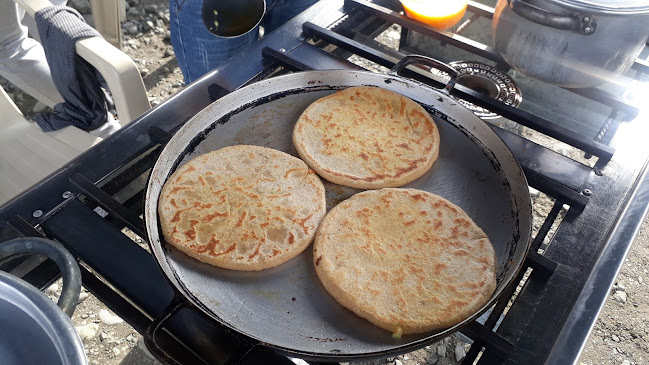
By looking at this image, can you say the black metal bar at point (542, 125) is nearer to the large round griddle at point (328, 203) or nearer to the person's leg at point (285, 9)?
the large round griddle at point (328, 203)

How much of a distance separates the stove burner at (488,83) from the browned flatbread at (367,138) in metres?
0.61

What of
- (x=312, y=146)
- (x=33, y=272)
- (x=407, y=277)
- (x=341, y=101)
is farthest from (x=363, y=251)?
(x=33, y=272)

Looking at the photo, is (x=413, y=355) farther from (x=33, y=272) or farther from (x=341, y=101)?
(x=33, y=272)

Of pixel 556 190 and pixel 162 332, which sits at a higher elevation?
pixel 556 190

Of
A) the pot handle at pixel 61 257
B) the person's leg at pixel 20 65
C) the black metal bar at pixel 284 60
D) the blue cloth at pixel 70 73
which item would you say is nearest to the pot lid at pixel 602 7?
the black metal bar at pixel 284 60

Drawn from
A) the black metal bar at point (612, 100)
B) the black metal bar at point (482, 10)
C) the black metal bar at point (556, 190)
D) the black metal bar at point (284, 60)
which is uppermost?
the black metal bar at point (482, 10)

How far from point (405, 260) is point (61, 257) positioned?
2.49 ft

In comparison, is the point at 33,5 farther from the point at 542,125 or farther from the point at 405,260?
the point at 542,125

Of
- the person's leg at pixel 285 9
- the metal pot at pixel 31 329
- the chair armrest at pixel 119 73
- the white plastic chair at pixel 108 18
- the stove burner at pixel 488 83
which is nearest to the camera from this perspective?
the metal pot at pixel 31 329

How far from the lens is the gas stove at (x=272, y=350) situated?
107 centimetres

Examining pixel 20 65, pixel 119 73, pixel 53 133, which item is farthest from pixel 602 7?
pixel 20 65

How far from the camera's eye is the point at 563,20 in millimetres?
1350

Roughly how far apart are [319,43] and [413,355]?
4.75 feet

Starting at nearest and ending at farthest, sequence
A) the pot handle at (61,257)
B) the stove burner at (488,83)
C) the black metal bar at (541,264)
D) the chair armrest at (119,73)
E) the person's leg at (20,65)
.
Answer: the pot handle at (61,257) < the black metal bar at (541,264) < the chair armrest at (119,73) < the stove burner at (488,83) < the person's leg at (20,65)
